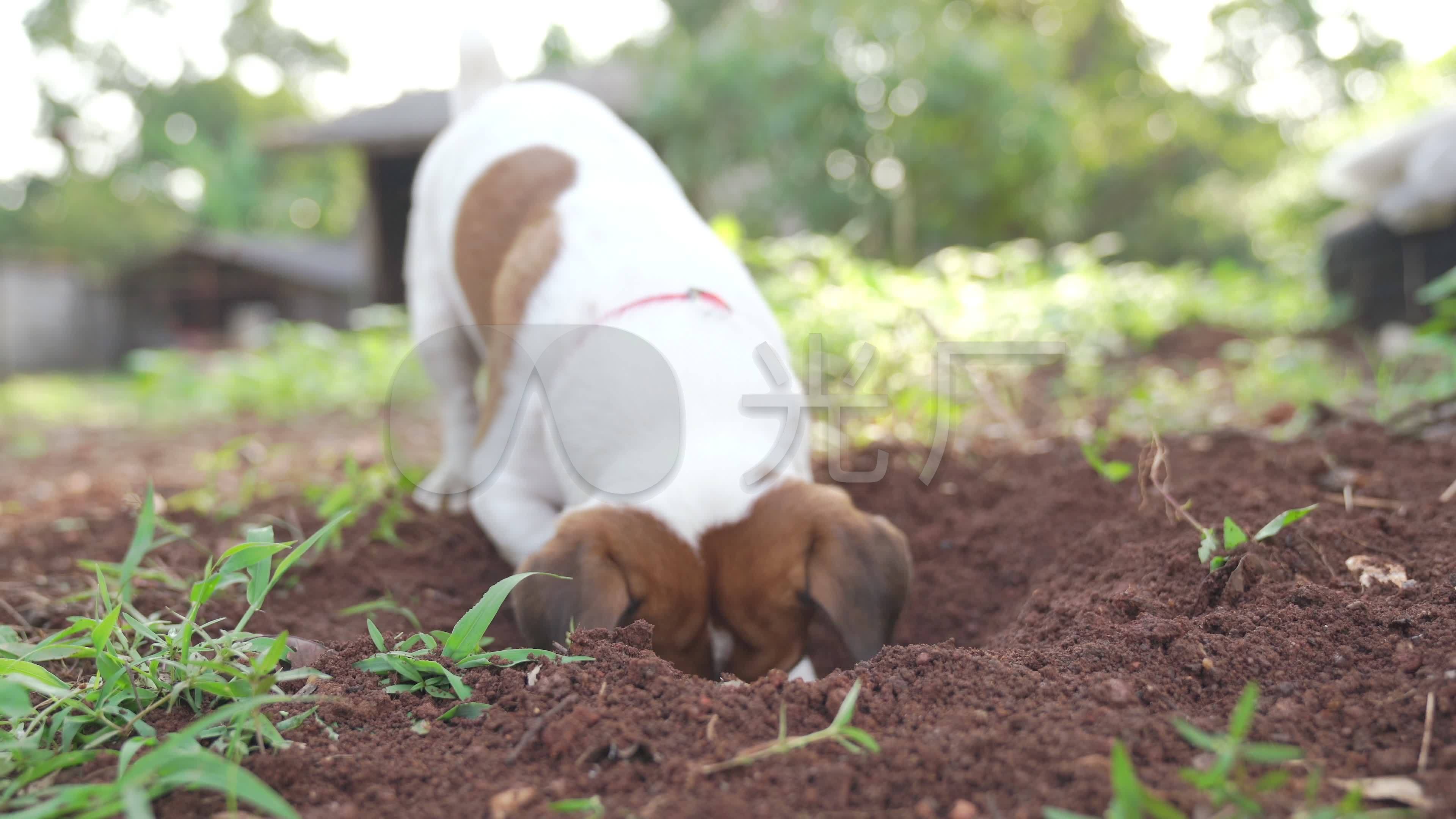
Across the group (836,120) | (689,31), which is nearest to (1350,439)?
(836,120)

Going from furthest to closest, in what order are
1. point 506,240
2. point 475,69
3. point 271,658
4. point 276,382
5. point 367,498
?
point 276,382 < point 475,69 < point 506,240 < point 367,498 < point 271,658

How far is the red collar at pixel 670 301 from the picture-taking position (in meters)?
2.56

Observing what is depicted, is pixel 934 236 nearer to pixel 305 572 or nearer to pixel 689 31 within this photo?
pixel 305 572

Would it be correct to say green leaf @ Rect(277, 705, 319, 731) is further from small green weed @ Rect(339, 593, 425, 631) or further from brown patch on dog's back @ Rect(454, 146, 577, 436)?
brown patch on dog's back @ Rect(454, 146, 577, 436)

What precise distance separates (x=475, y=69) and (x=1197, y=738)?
3.92m

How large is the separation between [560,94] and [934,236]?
10324mm

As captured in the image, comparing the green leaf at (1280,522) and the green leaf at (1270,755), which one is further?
the green leaf at (1280,522)

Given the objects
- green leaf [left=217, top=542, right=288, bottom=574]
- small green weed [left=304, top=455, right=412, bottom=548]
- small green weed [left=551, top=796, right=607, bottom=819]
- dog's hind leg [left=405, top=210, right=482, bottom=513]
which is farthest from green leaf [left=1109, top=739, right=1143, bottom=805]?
dog's hind leg [left=405, top=210, right=482, bottom=513]

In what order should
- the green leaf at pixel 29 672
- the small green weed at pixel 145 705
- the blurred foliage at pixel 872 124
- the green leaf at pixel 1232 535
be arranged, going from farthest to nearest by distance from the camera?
the blurred foliage at pixel 872 124 → the green leaf at pixel 1232 535 → the green leaf at pixel 29 672 → the small green weed at pixel 145 705

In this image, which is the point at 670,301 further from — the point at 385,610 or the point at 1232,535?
the point at 1232,535

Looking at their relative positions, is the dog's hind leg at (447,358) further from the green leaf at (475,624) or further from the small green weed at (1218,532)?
the small green weed at (1218,532)

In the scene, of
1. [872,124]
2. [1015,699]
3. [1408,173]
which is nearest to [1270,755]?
[1015,699]

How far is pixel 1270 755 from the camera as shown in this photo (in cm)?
102

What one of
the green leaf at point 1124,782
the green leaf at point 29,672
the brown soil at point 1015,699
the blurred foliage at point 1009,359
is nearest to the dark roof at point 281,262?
the blurred foliage at point 1009,359
